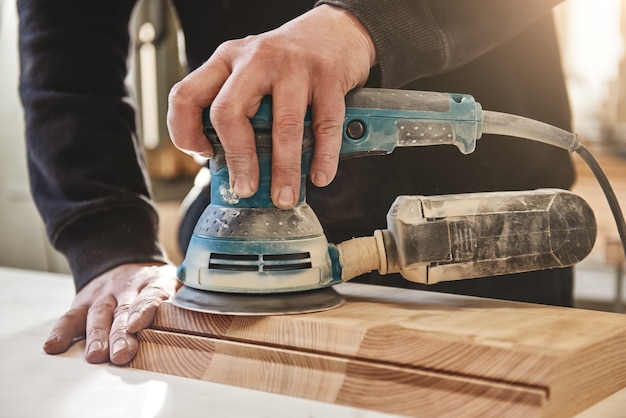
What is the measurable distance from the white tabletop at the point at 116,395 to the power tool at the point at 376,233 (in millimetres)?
112

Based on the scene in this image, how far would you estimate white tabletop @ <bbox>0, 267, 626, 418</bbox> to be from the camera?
2.91 feet

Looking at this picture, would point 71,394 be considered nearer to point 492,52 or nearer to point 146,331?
point 146,331

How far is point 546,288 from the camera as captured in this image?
4.88ft

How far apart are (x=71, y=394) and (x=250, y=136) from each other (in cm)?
36

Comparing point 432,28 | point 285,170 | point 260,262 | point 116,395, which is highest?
point 432,28

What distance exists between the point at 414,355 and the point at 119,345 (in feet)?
1.29

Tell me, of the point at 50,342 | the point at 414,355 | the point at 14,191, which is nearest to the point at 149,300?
the point at 50,342

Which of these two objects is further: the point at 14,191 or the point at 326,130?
the point at 14,191

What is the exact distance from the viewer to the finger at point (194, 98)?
3.26 feet

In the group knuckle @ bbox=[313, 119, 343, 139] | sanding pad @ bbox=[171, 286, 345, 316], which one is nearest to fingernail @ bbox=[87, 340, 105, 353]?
sanding pad @ bbox=[171, 286, 345, 316]

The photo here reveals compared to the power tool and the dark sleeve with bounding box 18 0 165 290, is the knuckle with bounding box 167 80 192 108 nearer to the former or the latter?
the power tool

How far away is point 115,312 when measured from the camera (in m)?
1.15

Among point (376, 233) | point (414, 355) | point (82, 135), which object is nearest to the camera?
point (414, 355)

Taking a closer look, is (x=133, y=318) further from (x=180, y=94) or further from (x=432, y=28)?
(x=432, y=28)
